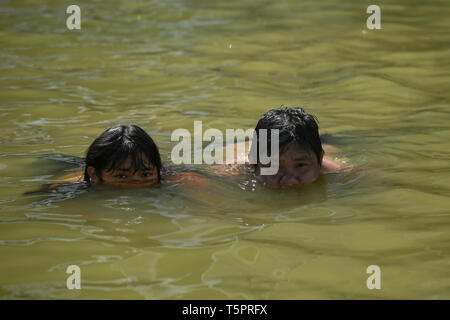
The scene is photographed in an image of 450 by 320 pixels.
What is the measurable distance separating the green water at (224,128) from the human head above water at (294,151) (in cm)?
13

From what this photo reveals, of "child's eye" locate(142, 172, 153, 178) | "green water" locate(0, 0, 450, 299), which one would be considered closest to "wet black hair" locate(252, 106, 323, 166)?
"green water" locate(0, 0, 450, 299)

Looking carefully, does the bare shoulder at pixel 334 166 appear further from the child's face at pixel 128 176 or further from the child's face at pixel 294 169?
the child's face at pixel 128 176

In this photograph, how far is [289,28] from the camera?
9.60m

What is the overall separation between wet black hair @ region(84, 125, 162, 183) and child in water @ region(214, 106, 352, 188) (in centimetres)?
77

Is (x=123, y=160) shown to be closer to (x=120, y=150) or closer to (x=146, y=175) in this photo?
(x=120, y=150)

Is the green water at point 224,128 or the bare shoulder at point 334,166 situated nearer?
the green water at point 224,128

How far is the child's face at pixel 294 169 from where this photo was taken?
15.4 feet

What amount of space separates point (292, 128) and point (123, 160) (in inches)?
44.5

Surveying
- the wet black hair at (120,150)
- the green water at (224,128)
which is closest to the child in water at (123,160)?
the wet black hair at (120,150)

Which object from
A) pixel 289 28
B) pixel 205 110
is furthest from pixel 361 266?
pixel 289 28

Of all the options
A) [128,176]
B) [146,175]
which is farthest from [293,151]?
[128,176]

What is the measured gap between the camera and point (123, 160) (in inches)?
178
